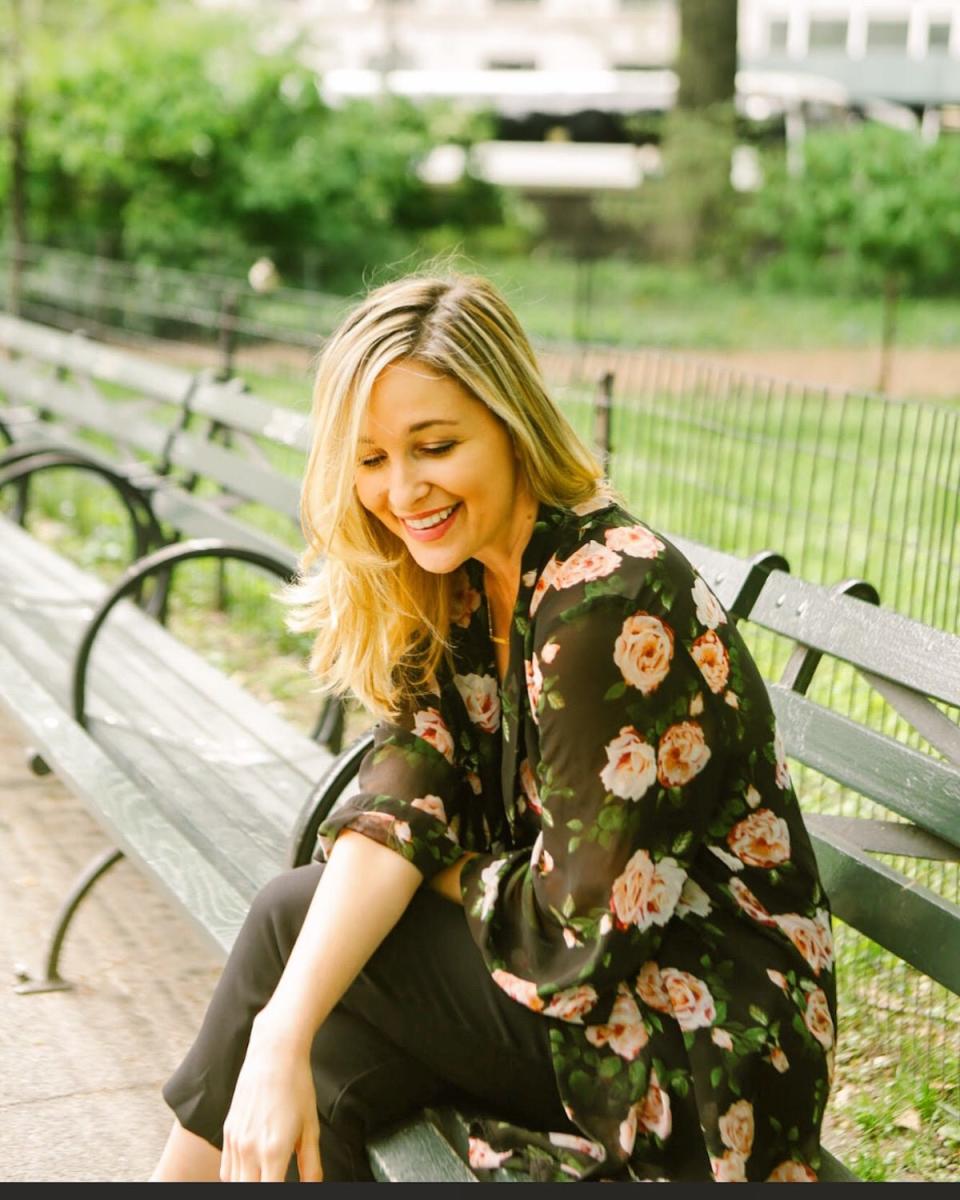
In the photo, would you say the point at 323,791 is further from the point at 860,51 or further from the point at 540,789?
the point at 860,51

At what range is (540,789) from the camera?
81.7 inches

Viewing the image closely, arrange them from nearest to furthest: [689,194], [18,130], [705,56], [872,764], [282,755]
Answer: [872,764]
[282,755]
[18,130]
[705,56]
[689,194]

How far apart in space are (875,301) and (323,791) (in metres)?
17.9

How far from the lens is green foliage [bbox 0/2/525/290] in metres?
15.8

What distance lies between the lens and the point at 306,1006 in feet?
6.71

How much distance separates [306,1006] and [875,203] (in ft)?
52.8

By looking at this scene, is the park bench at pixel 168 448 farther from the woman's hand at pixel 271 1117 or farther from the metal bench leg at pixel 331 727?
the woman's hand at pixel 271 1117

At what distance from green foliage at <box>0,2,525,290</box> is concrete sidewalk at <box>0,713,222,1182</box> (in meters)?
11.1

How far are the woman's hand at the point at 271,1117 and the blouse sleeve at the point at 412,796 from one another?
0.98 feet

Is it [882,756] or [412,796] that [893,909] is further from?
[412,796]

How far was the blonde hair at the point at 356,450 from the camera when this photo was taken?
7.09ft

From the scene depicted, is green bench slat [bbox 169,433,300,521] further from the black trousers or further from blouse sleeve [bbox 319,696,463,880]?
the black trousers

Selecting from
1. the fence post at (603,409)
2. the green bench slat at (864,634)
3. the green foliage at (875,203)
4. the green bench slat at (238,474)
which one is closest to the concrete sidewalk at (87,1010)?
the green bench slat at (238,474)

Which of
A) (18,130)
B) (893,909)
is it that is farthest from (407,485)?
(18,130)
